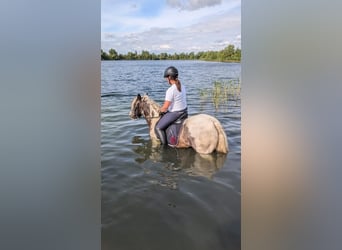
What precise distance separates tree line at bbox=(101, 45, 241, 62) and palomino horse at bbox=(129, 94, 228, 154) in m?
0.15

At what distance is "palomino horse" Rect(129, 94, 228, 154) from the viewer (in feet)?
3.39

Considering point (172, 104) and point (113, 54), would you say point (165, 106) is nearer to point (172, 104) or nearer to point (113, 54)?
point (172, 104)

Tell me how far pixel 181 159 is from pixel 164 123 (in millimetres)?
158
